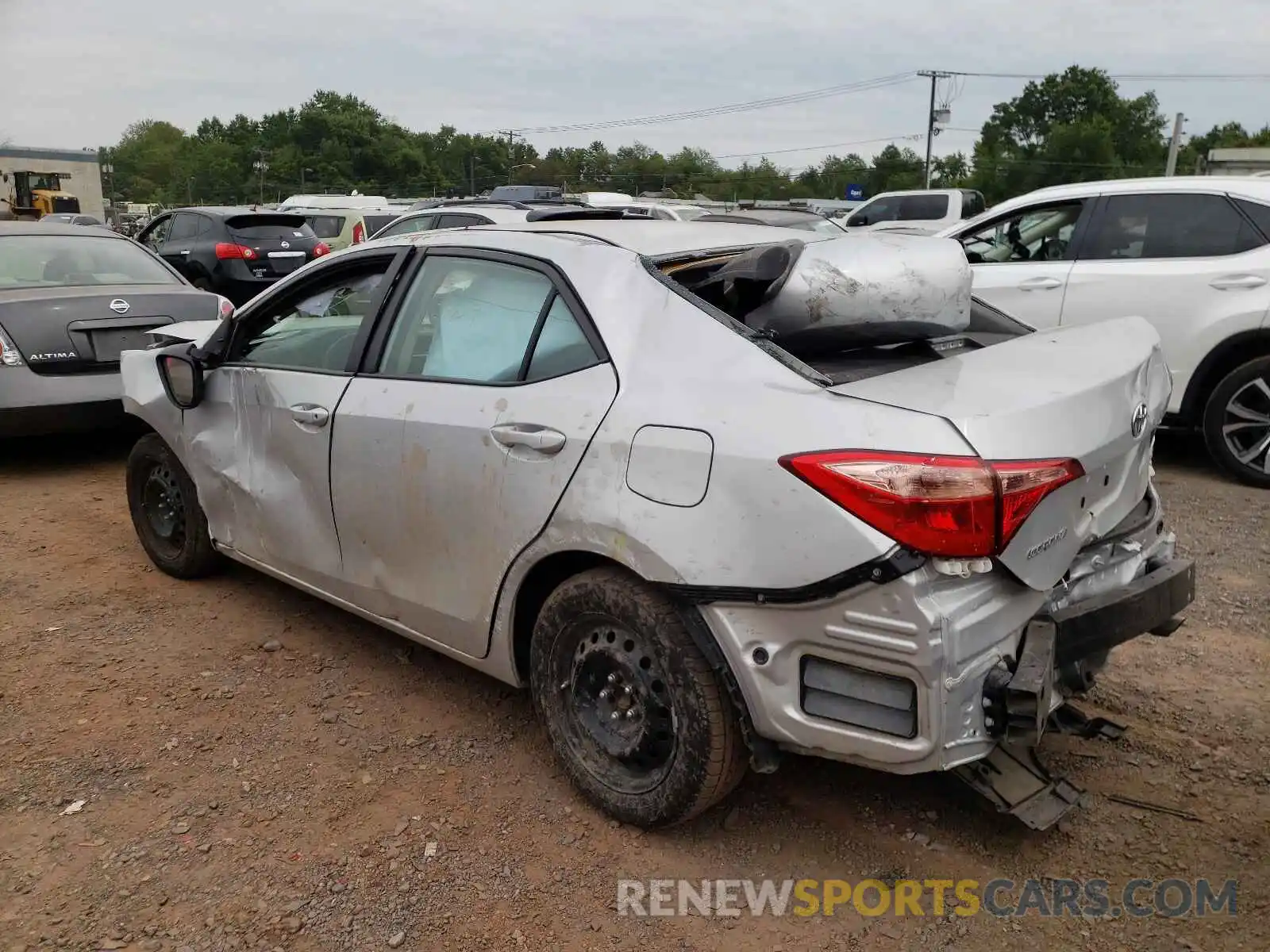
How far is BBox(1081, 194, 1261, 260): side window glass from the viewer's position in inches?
232

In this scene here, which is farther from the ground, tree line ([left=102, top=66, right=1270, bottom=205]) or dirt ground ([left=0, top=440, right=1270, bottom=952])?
tree line ([left=102, top=66, right=1270, bottom=205])

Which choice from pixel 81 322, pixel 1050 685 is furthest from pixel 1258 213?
pixel 81 322

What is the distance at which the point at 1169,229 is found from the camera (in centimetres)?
610

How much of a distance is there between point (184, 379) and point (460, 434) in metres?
1.73

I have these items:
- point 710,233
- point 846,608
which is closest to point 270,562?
point 710,233

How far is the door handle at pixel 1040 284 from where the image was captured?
6375 millimetres

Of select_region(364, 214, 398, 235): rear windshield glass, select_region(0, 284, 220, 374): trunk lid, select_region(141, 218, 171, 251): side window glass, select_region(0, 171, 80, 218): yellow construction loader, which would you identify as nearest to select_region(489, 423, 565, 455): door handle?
select_region(0, 284, 220, 374): trunk lid

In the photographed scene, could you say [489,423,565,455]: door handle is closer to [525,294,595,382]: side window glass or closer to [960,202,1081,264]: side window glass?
[525,294,595,382]: side window glass

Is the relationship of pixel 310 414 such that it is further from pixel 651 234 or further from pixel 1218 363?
pixel 1218 363

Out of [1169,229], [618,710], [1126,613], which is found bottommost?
[618,710]

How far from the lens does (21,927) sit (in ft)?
8.14

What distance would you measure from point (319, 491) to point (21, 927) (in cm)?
155

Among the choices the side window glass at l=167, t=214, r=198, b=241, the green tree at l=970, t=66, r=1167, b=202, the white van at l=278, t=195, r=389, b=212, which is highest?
Answer: the green tree at l=970, t=66, r=1167, b=202

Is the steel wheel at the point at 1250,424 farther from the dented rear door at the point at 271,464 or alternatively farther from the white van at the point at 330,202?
the white van at the point at 330,202
